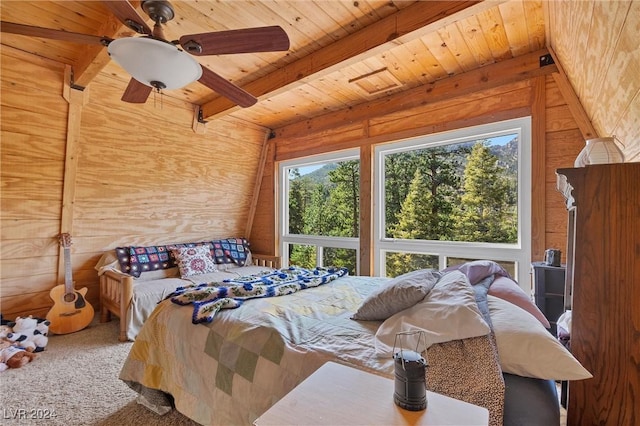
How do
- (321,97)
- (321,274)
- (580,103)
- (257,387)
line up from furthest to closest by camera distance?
(321,97)
(321,274)
(580,103)
(257,387)

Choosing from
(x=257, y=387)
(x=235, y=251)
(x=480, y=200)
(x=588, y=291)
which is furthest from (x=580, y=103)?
(x=235, y=251)

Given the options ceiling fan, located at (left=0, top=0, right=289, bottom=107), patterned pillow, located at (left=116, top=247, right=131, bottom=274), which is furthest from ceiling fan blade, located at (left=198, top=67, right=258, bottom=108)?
patterned pillow, located at (left=116, top=247, right=131, bottom=274)

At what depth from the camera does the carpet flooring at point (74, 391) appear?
5.69ft

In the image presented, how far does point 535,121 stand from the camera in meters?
2.56

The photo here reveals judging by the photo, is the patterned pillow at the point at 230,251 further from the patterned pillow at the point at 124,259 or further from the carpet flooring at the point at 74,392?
the carpet flooring at the point at 74,392

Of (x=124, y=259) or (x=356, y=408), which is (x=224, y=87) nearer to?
(x=356, y=408)

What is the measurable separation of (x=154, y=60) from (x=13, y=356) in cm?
254

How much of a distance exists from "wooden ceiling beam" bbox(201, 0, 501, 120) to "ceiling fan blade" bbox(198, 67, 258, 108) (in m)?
0.70

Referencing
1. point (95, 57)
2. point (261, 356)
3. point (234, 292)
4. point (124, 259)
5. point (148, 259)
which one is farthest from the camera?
point (148, 259)

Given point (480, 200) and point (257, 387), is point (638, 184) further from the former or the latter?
point (480, 200)

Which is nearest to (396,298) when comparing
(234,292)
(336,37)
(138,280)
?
(234,292)

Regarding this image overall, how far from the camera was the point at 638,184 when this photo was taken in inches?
A: 38.6

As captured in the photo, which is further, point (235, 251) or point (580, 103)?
point (235, 251)

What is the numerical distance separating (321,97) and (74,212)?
2.91 metres
